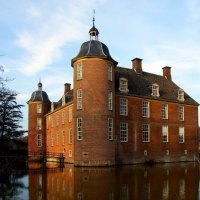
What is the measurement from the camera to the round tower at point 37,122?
47344 mm

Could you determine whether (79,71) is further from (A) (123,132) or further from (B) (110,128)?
(A) (123,132)

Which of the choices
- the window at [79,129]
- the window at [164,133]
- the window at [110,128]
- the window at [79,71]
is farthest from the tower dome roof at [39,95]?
the window at [110,128]

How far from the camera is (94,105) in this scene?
27453 millimetres

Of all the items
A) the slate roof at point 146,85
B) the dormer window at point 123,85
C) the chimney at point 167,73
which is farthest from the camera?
the chimney at point 167,73

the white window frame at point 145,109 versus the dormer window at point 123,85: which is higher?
the dormer window at point 123,85

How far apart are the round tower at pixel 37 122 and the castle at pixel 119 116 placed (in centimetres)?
470

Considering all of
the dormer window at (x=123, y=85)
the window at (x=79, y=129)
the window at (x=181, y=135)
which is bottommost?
the window at (x=181, y=135)

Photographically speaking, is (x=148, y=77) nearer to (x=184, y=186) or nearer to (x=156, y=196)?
(x=184, y=186)

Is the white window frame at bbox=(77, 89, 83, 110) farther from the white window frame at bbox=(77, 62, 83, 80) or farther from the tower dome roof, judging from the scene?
the tower dome roof

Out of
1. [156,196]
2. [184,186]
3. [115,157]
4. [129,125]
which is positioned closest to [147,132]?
[129,125]

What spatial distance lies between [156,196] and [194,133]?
27.2 metres

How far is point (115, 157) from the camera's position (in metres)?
28.8

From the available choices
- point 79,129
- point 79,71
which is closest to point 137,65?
point 79,71

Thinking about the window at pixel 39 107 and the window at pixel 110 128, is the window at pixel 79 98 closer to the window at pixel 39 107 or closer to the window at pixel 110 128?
the window at pixel 110 128
